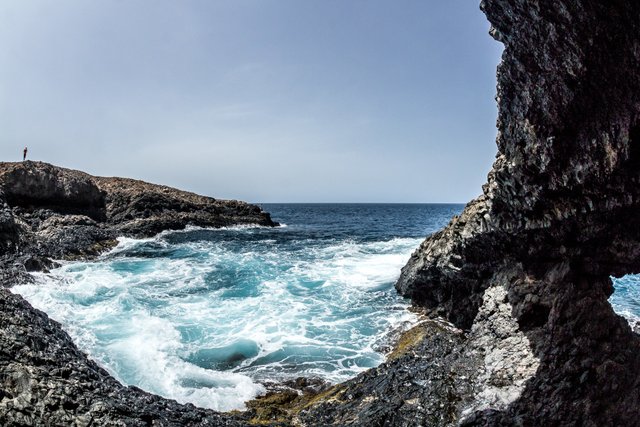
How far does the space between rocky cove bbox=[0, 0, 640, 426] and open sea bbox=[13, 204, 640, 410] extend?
214 centimetres

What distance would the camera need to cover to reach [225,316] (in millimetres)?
17484

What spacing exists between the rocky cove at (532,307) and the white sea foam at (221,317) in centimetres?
221

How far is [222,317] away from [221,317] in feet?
0.15

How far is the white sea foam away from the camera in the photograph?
40.0 ft

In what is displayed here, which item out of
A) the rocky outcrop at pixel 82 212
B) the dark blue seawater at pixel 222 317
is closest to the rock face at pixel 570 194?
the dark blue seawater at pixel 222 317

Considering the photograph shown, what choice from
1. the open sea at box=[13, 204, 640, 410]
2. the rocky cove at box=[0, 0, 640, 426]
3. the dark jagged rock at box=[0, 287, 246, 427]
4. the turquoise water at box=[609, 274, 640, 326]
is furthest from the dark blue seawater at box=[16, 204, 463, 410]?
the turquoise water at box=[609, 274, 640, 326]

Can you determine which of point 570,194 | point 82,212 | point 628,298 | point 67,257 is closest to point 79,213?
point 82,212

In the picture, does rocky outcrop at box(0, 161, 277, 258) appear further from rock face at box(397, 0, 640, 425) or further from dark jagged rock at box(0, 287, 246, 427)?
rock face at box(397, 0, 640, 425)

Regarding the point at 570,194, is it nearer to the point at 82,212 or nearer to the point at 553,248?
the point at 553,248

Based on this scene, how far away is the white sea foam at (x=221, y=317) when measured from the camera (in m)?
12.2

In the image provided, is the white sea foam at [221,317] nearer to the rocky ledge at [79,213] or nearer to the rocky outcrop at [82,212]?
the rocky ledge at [79,213]

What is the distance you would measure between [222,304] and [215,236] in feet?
91.1

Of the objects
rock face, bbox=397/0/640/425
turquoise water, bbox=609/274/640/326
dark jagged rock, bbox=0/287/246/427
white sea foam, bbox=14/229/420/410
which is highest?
rock face, bbox=397/0/640/425

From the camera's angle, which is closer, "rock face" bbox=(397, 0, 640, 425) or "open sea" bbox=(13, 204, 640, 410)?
"rock face" bbox=(397, 0, 640, 425)
